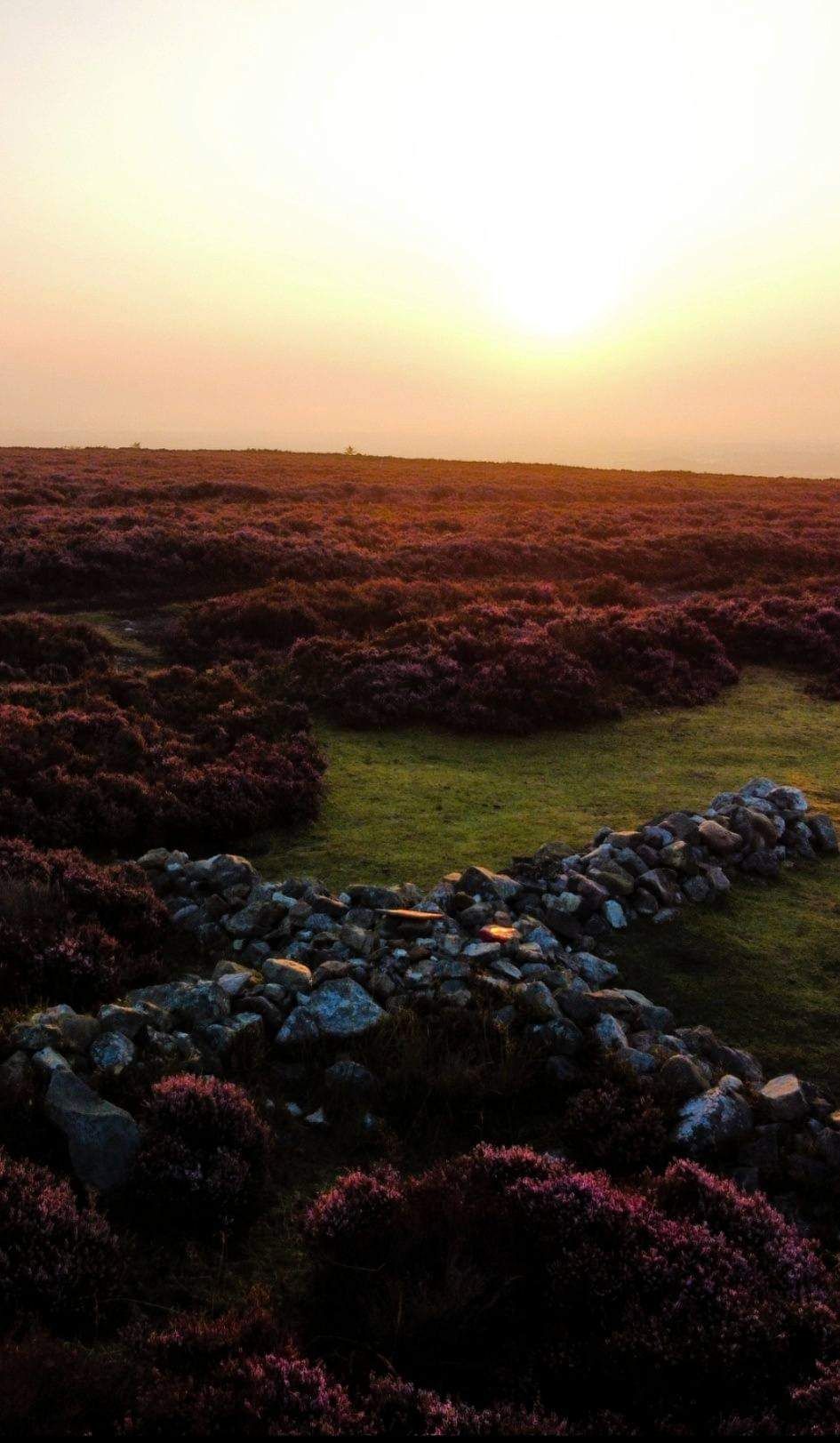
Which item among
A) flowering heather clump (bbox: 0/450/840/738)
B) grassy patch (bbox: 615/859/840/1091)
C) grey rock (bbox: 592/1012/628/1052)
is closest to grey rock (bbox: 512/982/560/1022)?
grey rock (bbox: 592/1012/628/1052)

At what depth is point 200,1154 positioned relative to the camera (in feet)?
17.3

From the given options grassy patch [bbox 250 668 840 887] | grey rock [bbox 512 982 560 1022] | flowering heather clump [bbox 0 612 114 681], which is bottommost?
grey rock [bbox 512 982 560 1022]

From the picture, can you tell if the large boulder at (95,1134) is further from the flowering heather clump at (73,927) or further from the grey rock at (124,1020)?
the flowering heather clump at (73,927)

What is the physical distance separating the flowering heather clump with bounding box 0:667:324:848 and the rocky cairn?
1221mm

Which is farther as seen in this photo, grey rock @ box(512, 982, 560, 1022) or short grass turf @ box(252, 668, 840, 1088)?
short grass turf @ box(252, 668, 840, 1088)

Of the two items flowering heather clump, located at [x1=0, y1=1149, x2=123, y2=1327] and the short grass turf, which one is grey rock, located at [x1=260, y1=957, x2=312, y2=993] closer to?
the short grass turf

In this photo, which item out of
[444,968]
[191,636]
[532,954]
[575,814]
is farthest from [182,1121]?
[191,636]

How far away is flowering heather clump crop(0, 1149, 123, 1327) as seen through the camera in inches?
168

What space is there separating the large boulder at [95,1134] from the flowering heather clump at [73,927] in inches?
67.1

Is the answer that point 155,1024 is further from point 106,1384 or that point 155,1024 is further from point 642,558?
point 642,558

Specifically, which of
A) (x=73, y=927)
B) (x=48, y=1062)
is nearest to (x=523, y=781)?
(x=73, y=927)

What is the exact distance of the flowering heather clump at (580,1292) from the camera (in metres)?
4.07

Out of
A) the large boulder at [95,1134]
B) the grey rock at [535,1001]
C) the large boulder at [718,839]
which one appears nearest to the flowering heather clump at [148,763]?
the large boulder at [718,839]

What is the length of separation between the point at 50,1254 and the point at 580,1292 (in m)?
2.52
